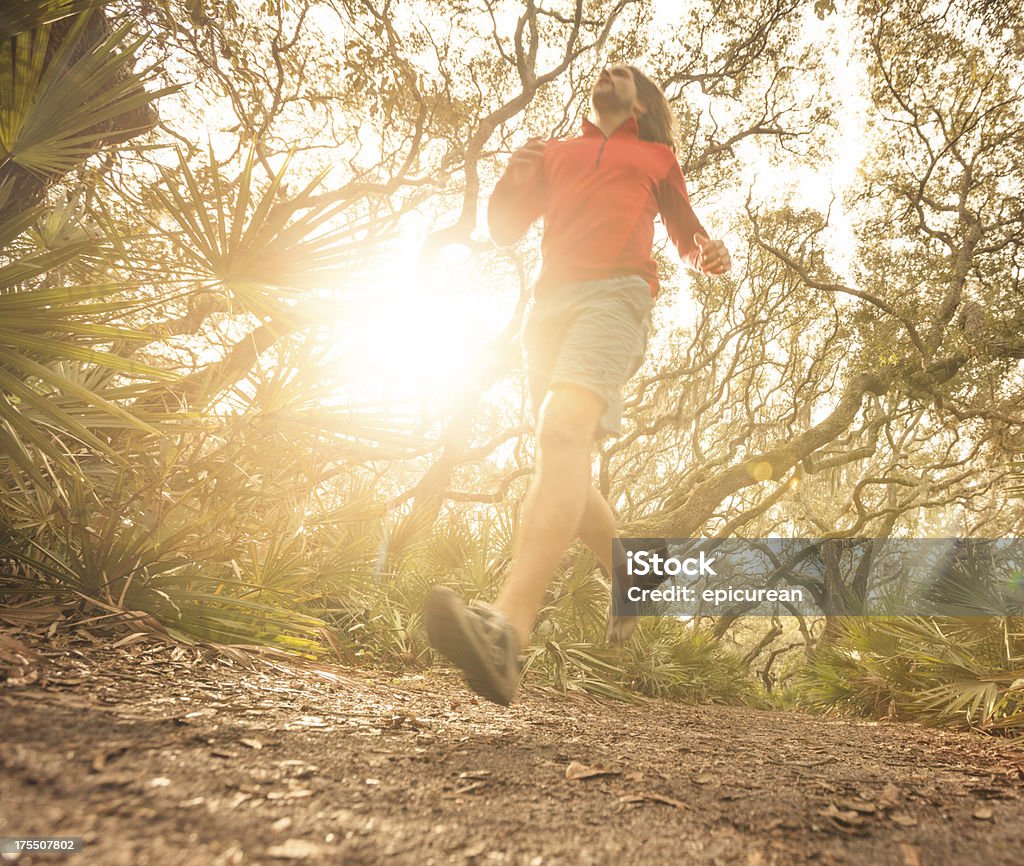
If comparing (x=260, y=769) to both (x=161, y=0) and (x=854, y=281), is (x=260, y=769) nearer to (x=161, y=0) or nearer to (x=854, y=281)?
(x=161, y=0)

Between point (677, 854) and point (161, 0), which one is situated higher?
point (161, 0)

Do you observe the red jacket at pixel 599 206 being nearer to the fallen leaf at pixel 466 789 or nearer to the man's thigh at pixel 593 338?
the man's thigh at pixel 593 338

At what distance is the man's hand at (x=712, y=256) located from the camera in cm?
193

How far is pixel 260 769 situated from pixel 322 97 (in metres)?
7.99

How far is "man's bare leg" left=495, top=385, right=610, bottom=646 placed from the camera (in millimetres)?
1327

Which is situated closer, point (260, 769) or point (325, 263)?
point (260, 769)

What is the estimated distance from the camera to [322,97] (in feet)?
23.1

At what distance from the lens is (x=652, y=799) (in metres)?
0.91

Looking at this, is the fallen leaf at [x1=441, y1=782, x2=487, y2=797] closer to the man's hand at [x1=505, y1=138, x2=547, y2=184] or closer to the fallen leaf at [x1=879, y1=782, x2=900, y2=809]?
the fallen leaf at [x1=879, y1=782, x2=900, y2=809]

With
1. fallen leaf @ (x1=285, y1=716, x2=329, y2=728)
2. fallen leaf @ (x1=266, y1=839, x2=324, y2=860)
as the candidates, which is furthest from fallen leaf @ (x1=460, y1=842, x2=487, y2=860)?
fallen leaf @ (x1=285, y1=716, x2=329, y2=728)

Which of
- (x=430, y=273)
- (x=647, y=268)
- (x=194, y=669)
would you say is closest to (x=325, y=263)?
(x=647, y=268)

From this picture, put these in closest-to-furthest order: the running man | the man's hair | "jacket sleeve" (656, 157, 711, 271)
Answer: the running man → "jacket sleeve" (656, 157, 711, 271) → the man's hair

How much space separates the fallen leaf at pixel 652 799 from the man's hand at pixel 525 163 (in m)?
1.68

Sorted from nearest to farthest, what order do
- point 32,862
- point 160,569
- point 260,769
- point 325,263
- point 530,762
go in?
point 32,862 < point 260,769 < point 530,762 < point 160,569 < point 325,263
